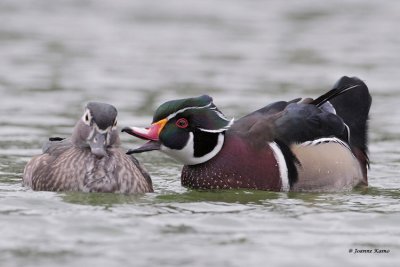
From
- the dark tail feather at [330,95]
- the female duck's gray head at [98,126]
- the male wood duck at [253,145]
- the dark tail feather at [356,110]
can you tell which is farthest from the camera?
the dark tail feather at [356,110]

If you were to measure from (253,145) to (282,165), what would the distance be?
292 millimetres

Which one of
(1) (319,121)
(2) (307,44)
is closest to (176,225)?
(1) (319,121)

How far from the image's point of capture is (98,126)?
30.3ft

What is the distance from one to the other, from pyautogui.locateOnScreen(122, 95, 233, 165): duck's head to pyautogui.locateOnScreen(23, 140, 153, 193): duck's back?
0.19 meters

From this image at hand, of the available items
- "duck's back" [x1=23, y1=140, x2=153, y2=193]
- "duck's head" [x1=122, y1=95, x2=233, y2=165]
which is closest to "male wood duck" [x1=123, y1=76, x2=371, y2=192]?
"duck's head" [x1=122, y1=95, x2=233, y2=165]

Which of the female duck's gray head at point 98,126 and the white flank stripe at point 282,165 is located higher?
the female duck's gray head at point 98,126

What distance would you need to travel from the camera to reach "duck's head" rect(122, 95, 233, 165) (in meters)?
9.62

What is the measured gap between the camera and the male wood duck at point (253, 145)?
969 centimetres

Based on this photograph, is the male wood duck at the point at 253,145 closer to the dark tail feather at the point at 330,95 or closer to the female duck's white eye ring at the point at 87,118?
the dark tail feather at the point at 330,95

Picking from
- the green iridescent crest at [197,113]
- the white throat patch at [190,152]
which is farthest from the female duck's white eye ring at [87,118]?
the white throat patch at [190,152]

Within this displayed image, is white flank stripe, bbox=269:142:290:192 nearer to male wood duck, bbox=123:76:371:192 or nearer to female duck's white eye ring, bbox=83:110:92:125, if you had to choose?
male wood duck, bbox=123:76:371:192

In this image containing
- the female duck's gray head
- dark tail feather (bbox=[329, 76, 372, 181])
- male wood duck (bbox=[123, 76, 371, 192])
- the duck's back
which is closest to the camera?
the female duck's gray head

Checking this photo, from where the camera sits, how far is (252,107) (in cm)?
1475

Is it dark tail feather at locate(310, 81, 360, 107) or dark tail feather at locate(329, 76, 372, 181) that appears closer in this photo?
dark tail feather at locate(310, 81, 360, 107)
